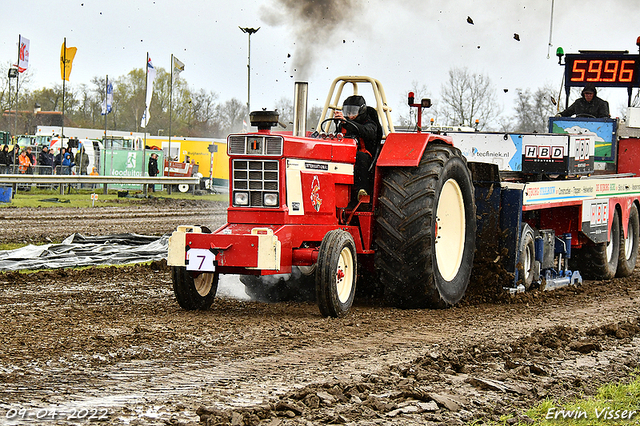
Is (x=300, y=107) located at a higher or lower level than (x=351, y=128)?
higher

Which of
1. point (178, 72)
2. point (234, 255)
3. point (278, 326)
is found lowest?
point (278, 326)

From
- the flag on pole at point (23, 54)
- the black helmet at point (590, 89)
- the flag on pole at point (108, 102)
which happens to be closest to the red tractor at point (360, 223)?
the black helmet at point (590, 89)

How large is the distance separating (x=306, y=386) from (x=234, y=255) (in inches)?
91.3

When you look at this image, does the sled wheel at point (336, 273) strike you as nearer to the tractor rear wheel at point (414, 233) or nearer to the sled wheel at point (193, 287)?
the tractor rear wheel at point (414, 233)

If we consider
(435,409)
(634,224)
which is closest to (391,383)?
(435,409)

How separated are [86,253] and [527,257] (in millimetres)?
6068

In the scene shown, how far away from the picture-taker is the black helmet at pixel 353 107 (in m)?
8.00

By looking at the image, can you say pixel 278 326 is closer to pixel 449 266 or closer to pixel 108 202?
pixel 449 266

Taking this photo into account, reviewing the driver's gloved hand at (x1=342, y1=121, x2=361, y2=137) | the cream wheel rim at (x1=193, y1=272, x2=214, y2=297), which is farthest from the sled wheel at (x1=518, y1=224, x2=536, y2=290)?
the cream wheel rim at (x1=193, y1=272, x2=214, y2=297)

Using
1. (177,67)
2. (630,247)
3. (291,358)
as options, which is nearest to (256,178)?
(291,358)

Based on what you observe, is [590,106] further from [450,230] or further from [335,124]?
[335,124]

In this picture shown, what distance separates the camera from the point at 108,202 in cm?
2278

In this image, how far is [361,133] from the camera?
7.89 meters

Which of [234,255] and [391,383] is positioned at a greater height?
[234,255]
